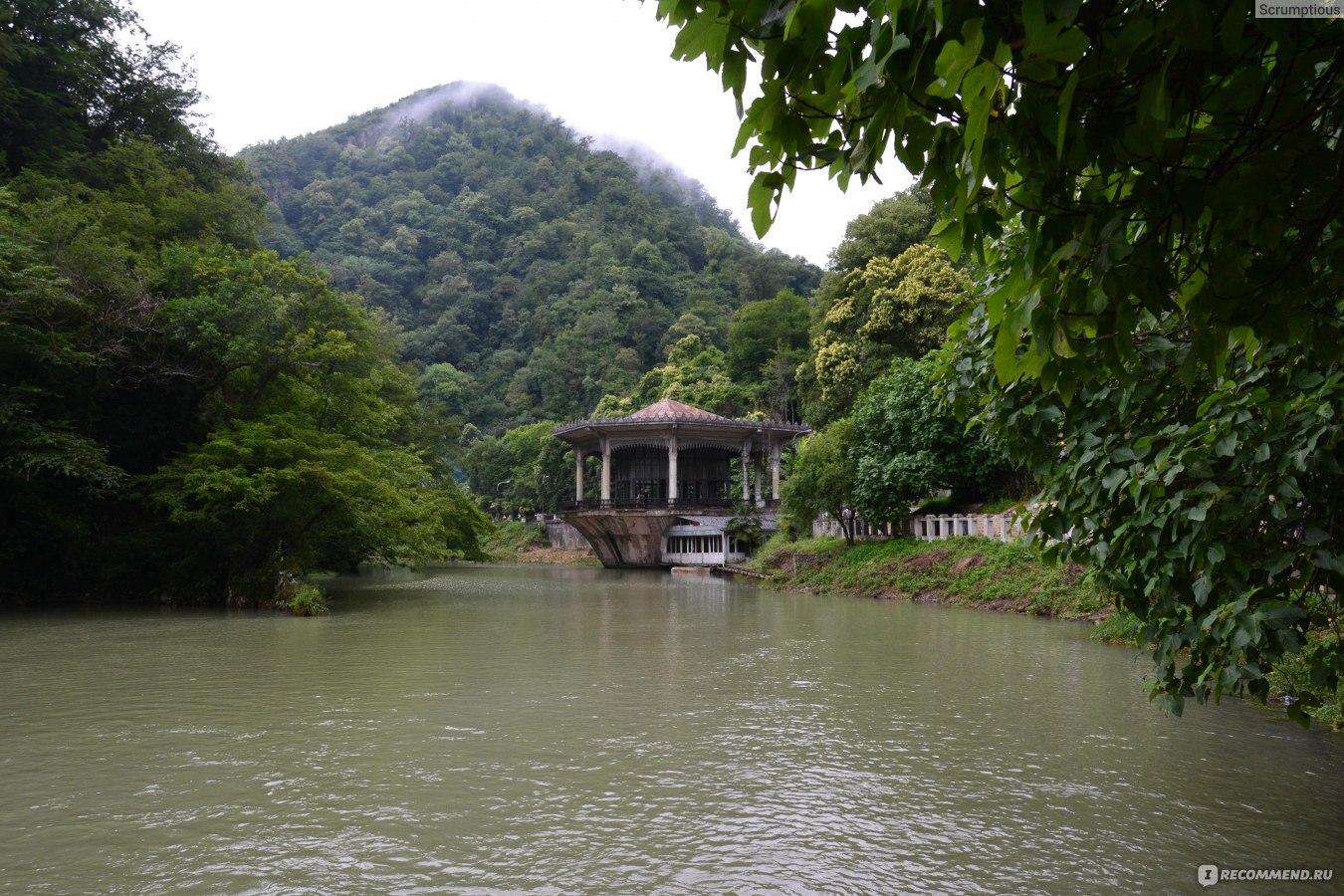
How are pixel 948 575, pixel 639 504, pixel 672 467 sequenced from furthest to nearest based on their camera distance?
pixel 639 504, pixel 672 467, pixel 948 575

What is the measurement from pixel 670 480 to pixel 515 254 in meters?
52.7

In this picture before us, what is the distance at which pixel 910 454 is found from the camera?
23469mm

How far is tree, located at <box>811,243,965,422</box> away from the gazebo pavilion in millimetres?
6204

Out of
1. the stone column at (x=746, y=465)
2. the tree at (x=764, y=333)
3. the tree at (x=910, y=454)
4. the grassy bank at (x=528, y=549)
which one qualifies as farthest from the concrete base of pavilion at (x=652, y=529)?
the tree at (x=764, y=333)

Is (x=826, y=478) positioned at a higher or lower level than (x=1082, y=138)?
higher

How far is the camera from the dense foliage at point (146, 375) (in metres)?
17.2

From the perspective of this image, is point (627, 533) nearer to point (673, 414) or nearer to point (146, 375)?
point (673, 414)

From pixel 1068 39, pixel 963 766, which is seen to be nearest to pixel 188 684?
pixel 963 766

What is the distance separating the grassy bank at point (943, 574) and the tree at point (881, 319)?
678 centimetres

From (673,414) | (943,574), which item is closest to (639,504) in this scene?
(673,414)

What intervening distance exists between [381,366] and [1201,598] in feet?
111

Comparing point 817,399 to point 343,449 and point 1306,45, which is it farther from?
point 1306,45

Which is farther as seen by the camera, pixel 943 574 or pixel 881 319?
pixel 881 319

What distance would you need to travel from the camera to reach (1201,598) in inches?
152
